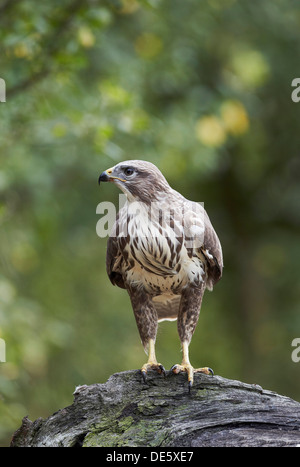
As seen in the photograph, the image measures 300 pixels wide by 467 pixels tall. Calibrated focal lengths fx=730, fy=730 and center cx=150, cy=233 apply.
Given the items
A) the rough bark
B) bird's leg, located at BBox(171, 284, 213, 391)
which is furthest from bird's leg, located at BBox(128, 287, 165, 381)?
the rough bark

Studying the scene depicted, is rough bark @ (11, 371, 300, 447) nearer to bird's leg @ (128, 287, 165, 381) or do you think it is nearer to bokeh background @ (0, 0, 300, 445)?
bird's leg @ (128, 287, 165, 381)

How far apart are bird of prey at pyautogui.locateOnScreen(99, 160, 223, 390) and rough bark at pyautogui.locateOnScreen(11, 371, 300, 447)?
24 centimetres

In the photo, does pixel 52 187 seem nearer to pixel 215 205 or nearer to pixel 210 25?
pixel 210 25

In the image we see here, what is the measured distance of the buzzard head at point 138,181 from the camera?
4820mm

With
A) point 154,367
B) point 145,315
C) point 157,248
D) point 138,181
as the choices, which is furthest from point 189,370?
point 138,181

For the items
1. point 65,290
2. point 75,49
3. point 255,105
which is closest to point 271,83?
point 255,105

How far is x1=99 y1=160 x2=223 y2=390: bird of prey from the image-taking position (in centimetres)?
475

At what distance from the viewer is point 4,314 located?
7898mm

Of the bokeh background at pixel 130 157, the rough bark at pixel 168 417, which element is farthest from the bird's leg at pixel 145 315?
the bokeh background at pixel 130 157

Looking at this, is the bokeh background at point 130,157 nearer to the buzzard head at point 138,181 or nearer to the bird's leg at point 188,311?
the buzzard head at point 138,181

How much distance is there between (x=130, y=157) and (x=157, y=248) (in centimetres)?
461

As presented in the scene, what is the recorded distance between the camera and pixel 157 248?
470 centimetres

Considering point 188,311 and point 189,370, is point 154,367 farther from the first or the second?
point 188,311
